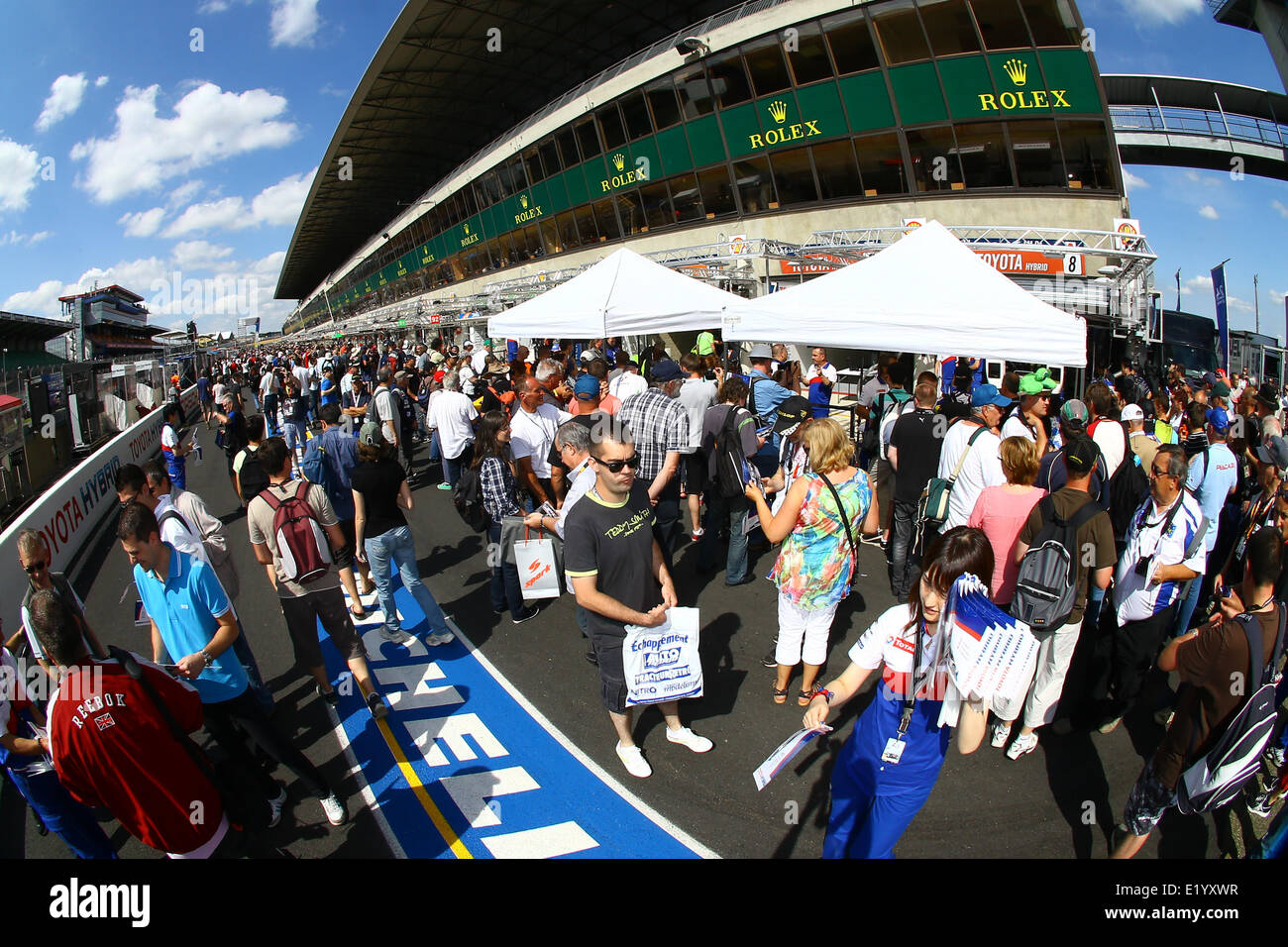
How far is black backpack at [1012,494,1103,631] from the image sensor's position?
125 inches

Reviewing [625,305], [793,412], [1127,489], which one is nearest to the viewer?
[1127,489]

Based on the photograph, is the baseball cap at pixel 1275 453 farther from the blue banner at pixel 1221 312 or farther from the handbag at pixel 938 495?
the blue banner at pixel 1221 312

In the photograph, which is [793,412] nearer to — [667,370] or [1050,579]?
[667,370]

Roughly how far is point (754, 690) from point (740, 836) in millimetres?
1319

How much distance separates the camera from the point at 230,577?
420 cm

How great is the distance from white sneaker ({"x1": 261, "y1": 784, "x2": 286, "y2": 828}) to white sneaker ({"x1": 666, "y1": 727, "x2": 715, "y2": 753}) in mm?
2244

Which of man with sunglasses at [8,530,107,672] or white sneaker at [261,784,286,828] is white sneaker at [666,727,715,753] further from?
man with sunglasses at [8,530,107,672]

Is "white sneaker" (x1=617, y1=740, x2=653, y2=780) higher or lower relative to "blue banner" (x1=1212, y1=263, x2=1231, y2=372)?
lower

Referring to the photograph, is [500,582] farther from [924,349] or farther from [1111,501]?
[1111,501]

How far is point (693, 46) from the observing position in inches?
734

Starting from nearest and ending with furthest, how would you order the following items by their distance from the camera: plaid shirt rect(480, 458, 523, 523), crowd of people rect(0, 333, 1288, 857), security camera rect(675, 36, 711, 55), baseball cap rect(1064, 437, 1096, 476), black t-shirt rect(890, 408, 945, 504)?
crowd of people rect(0, 333, 1288, 857), baseball cap rect(1064, 437, 1096, 476), plaid shirt rect(480, 458, 523, 523), black t-shirt rect(890, 408, 945, 504), security camera rect(675, 36, 711, 55)

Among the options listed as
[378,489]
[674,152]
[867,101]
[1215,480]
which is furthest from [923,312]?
Answer: [674,152]

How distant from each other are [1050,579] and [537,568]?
3.55m

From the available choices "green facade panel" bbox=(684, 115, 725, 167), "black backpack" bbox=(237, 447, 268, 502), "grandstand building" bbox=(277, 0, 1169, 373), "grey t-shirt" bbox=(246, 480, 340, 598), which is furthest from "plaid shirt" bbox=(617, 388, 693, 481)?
"green facade panel" bbox=(684, 115, 725, 167)
